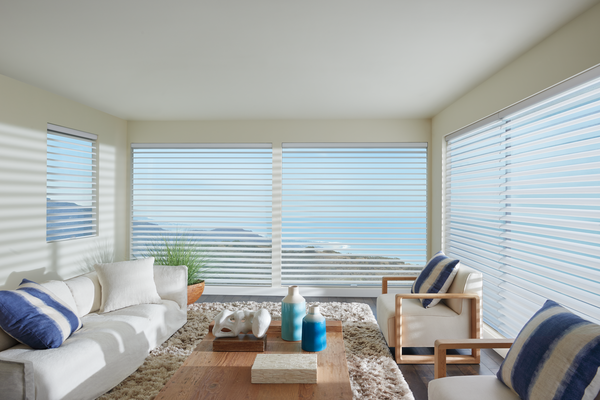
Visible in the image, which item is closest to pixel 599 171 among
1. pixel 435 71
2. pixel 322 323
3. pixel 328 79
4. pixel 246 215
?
pixel 435 71

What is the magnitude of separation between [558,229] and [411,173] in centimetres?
297

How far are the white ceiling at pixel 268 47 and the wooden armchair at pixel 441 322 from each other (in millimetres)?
1985

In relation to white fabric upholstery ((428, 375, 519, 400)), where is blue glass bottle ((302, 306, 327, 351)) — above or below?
above

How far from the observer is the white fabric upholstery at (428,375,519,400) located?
1.77 m

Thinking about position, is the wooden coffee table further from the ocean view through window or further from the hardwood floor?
the ocean view through window

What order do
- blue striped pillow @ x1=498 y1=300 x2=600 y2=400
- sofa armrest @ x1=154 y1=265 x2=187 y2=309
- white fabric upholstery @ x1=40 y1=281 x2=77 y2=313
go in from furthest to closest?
sofa armrest @ x1=154 y1=265 x2=187 y2=309
white fabric upholstery @ x1=40 y1=281 x2=77 y2=313
blue striped pillow @ x1=498 y1=300 x2=600 y2=400

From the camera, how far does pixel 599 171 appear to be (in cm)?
239

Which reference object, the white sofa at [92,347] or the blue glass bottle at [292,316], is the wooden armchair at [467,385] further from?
the white sofa at [92,347]

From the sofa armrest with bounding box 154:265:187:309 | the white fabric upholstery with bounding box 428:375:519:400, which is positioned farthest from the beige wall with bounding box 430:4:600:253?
the sofa armrest with bounding box 154:265:187:309

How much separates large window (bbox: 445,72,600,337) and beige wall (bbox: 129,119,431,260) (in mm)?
1320

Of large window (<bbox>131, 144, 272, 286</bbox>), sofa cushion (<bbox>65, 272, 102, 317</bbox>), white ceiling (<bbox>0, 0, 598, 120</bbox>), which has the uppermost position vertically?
white ceiling (<bbox>0, 0, 598, 120</bbox>)

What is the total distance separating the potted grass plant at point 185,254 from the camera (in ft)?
15.6

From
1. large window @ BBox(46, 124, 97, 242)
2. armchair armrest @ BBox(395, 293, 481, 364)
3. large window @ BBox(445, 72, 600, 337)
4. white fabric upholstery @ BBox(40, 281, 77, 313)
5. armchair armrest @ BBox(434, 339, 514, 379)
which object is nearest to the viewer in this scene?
armchair armrest @ BBox(434, 339, 514, 379)

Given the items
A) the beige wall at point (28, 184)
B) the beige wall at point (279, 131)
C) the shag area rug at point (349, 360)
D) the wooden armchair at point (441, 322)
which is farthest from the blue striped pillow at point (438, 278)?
the beige wall at point (28, 184)
